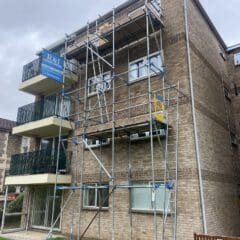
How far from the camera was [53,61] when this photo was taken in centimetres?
1232

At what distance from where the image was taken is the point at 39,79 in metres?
14.1

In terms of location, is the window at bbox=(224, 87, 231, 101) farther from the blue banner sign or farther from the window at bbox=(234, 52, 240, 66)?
the blue banner sign

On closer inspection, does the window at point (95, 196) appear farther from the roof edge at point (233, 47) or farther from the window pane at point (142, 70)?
the roof edge at point (233, 47)

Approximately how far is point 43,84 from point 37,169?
4.61m

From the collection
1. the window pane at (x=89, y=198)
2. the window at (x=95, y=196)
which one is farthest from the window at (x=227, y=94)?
the window pane at (x=89, y=198)

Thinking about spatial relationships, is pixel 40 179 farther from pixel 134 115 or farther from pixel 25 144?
pixel 25 144

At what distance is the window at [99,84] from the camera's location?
1220cm

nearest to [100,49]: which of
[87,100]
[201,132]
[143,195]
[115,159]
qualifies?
[87,100]

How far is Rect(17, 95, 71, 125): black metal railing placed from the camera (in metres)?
13.2

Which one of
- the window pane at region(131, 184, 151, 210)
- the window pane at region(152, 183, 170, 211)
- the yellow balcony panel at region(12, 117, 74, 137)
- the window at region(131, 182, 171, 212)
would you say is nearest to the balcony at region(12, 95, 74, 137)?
the yellow balcony panel at region(12, 117, 74, 137)

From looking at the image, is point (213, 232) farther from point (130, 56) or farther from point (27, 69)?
point (27, 69)

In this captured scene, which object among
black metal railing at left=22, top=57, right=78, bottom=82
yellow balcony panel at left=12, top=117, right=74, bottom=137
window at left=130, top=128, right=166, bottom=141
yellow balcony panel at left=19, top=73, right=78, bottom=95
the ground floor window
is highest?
black metal railing at left=22, top=57, right=78, bottom=82

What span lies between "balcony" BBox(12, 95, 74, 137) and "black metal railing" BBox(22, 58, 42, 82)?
1.69m

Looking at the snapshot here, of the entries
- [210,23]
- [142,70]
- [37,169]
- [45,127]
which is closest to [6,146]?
[37,169]
